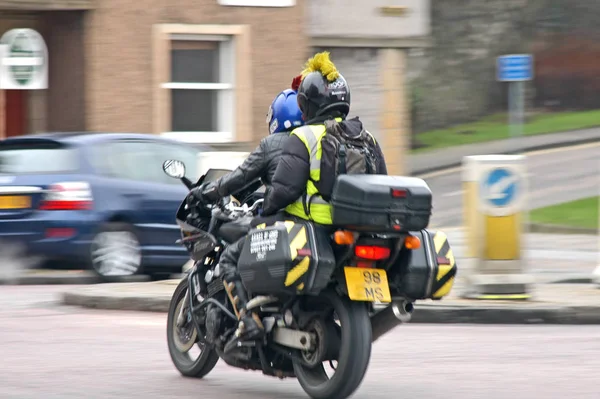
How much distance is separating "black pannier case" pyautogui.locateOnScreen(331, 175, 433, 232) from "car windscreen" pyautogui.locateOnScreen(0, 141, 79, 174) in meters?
7.35

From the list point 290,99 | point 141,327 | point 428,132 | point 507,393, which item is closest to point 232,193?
A: point 290,99

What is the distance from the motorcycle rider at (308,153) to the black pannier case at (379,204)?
0.25 metres

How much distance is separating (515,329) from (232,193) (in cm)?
397

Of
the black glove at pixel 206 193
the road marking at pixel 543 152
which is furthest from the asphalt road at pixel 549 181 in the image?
the black glove at pixel 206 193

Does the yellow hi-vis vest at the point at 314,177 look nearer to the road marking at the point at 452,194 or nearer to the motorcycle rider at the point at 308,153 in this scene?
the motorcycle rider at the point at 308,153

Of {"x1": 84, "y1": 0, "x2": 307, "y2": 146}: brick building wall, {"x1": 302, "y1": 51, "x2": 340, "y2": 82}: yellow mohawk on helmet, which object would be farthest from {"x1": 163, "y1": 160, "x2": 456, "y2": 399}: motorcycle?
{"x1": 84, "y1": 0, "x2": 307, "y2": 146}: brick building wall

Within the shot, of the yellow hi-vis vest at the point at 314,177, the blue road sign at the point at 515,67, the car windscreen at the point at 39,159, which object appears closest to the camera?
the yellow hi-vis vest at the point at 314,177

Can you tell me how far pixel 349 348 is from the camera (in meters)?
7.16

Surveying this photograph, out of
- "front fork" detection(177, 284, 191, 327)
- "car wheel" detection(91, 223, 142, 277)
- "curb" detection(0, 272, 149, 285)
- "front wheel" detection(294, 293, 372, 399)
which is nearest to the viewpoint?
→ "front wheel" detection(294, 293, 372, 399)

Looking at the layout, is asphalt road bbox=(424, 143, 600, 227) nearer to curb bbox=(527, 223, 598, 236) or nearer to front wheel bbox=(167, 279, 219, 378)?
curb bbox=(527, 223, 598, 236)

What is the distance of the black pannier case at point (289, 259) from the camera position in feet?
23.7

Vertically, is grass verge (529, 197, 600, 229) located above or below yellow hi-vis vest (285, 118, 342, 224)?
below

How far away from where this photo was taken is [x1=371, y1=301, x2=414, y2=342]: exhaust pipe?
24.8ft

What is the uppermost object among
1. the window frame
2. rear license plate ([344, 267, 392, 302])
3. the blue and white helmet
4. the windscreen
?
the window frame
